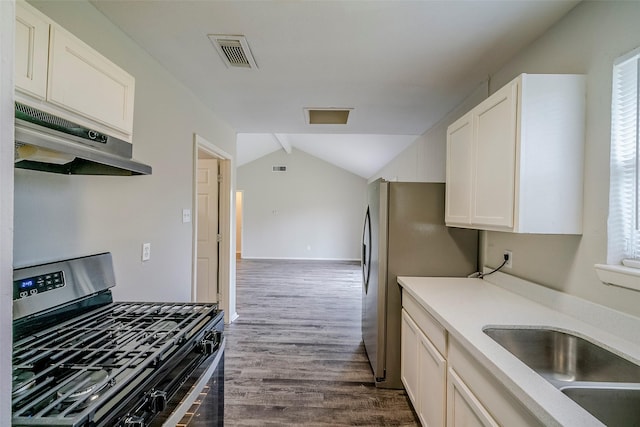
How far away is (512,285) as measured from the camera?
1.86 m

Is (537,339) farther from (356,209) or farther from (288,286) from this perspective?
(356,209)

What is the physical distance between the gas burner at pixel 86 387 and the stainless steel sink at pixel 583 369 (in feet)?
→ 4.35

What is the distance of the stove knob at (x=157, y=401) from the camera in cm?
82

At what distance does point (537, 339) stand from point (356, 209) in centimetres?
756

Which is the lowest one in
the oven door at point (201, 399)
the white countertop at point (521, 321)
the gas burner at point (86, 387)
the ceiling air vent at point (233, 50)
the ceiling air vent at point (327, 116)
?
the oven door at point (201, 399)

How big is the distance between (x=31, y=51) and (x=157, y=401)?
1108 mm

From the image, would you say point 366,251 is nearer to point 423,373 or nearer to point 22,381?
point 423,373

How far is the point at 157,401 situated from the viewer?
84 cm

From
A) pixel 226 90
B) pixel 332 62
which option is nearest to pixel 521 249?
pixel 332 62

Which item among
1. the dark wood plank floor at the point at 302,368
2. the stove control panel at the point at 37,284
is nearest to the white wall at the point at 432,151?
the dark wood plank floor at the point at 302,368

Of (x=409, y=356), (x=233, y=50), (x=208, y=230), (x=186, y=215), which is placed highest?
(x=233, y=50)

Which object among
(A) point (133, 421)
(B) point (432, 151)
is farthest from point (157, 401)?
(B) point (432, 151)

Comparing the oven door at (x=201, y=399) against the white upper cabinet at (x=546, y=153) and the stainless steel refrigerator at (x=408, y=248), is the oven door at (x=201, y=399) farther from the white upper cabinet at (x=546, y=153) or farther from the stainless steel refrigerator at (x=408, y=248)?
the white upper cabinet at (x=546, y=153)

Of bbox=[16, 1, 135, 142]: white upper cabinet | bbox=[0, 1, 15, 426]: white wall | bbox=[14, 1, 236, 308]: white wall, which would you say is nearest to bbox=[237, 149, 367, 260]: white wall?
bbox=[14, 1, 236, 308]: white wall
